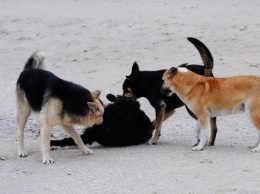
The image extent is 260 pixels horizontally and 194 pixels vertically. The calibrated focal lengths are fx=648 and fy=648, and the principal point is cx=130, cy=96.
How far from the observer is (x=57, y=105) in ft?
26.0

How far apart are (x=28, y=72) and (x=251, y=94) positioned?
9.41ft

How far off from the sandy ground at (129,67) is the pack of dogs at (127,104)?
8.6 inches

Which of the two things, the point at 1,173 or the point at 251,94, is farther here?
the point at 251,94

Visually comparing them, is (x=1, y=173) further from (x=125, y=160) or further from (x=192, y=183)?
(x=192, y=183)

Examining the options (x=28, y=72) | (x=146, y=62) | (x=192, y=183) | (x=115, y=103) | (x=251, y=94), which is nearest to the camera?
(x=192, y=183)

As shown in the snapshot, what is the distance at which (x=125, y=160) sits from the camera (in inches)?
304

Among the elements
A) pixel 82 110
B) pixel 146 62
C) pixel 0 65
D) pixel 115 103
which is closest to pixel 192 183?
pixel 82 110

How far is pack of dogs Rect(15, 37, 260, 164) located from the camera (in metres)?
7.95

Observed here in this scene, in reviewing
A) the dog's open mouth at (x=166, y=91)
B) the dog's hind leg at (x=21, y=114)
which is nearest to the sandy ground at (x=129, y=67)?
the dog's hind leg at (x=21, y=114)

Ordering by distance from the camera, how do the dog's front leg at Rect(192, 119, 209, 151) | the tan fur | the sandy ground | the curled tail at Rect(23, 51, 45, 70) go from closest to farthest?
1. the sandy ground
2. the tan fur
3. the dog's front leg at Rect(192, 119, 209, 151)
4. the curled tail at Rect(23, 51, 45, 70)

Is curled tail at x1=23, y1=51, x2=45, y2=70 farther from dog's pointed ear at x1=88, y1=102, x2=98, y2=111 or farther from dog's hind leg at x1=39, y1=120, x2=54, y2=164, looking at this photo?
dog's pointed ear at x1=88, y1=102, x2=98, y2=111

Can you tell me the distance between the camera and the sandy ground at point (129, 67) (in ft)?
22.5

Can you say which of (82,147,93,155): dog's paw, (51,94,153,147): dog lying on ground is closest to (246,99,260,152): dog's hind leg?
(51,94,153,147): dog lying on ground

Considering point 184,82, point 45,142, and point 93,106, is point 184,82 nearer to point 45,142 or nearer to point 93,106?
point 93,106
